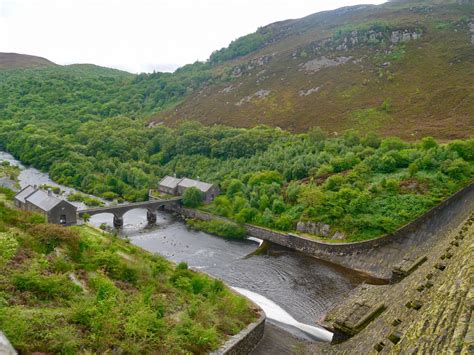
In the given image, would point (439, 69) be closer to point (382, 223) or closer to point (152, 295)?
point (382, 223)

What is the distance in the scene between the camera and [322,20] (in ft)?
572

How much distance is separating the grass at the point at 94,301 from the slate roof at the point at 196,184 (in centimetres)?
3947

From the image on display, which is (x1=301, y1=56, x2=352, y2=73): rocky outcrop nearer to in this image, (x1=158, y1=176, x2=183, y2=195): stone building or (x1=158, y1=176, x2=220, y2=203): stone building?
(x1=158, y1=176, x2=183, y2=195): stone building

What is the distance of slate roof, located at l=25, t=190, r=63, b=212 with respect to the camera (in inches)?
2115

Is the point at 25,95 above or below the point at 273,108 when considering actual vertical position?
above

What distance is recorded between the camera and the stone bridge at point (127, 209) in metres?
61.2

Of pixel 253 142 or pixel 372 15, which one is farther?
pixel 372 15

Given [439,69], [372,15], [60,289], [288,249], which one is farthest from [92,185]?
[372,15]

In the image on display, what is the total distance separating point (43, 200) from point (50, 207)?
3768 mm

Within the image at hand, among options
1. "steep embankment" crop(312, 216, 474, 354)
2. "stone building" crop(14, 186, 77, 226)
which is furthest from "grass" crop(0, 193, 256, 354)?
"stone building" crop(14, 186, 77, 226)

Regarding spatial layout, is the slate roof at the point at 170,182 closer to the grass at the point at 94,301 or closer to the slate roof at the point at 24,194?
the slate roof at the point at 24,194

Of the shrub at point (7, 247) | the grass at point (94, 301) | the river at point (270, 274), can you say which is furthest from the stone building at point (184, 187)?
the shrub at point (7, 247)

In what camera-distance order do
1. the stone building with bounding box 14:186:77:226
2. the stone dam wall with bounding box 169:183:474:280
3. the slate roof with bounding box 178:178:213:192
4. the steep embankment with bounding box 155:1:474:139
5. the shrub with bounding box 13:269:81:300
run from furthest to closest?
the steep embankment with bounding box 155:1:474:139, the slate roof with bounding box 178:178:213:192, the stone building with bounding box 14:186:77:226, the stone dam wall with bounding box 169:183:474:280, the shrub with bounding box 13:269:81:300

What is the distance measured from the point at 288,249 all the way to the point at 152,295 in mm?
29893
